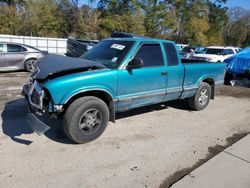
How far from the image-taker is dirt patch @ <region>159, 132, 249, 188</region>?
3306 mm

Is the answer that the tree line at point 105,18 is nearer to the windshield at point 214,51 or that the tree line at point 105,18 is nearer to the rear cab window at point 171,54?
the windshield at point 214,51

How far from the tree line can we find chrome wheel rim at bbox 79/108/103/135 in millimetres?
22754

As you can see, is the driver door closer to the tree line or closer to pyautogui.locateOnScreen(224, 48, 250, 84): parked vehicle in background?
pyautogui.locateOnScreen(224, 48, 250, 84): parked vehicle in background

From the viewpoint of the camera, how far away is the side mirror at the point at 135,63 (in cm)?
450

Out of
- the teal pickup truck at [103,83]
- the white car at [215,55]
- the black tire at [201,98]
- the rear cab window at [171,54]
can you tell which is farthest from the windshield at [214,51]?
the rear cab window at [171,54]

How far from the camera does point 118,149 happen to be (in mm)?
4152

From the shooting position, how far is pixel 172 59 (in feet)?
18.2

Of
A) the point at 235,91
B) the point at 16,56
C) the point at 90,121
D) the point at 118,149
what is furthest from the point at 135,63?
A: the point at 16,56

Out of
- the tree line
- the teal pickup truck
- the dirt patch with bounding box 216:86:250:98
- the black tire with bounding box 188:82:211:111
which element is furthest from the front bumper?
the tree line

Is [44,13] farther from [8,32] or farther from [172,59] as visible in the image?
[172,59]

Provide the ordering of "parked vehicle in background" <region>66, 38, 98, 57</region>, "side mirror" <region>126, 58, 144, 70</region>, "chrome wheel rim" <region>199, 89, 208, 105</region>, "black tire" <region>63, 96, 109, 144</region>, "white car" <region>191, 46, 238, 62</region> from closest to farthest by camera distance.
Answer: "black tire" <region>63, 96, 109, 144</region>
"side mirror" <region>126, 58, 144, 70</region>
"chrome wheel rim" <region>199, 89, 208, 105</region>
"parked vehicle in background" <region>66, 38, 98, 57</region>
"white car" <region>191, 46, 238, 62</region>

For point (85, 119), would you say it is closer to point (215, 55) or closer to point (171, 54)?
point (171, 54)

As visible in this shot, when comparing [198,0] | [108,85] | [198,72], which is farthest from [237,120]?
[198,0]

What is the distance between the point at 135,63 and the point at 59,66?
4.46 ft
